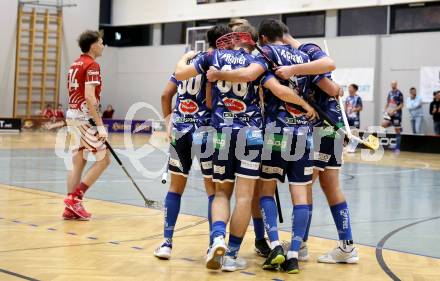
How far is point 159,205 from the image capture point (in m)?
7.73

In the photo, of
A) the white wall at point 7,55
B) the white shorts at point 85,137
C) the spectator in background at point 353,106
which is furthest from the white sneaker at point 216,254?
the white wall at point 7,55

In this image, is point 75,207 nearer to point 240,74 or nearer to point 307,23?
point 240,74

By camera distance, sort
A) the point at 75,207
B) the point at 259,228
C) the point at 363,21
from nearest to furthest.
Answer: the point at 259,228 → the point at 75,207 → the point at 363,21

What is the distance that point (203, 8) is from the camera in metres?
25.7

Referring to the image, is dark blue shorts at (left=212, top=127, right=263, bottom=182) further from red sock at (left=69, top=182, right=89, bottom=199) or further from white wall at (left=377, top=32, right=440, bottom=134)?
white wall at (left=377, top=32, right=440, bottom=134)

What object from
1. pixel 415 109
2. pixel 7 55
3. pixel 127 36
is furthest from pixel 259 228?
pixel 127 36

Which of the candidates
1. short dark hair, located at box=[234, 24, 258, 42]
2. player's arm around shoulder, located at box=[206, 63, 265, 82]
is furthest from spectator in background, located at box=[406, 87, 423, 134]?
player's arm around shoulder, located at box=[206, 63, 265, 82]

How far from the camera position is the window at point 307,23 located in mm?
22875

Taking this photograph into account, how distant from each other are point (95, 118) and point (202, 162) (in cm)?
214

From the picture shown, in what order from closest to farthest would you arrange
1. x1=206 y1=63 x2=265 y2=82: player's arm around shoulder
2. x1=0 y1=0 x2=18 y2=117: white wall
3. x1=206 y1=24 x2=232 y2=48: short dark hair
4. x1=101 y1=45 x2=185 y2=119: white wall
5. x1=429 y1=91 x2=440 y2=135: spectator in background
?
x1=206 y1=63 x2=265 y2=82: player's arm around shoulder → x1=206 y1=24 x2=232 y2=48: short dark hair → x1=429 y1=91 x2=440 y2=135: spectator in background → x1=0 y1=0 x2=18 y2=117: white wall → x1=101 y1=45 x2=185 y2=119: white wall

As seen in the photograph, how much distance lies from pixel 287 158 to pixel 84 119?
281cm

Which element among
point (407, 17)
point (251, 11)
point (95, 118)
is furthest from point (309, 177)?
point (251, 11)

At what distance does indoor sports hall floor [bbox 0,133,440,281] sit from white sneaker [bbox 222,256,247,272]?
69 mm

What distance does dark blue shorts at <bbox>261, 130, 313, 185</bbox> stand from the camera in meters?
4.87
